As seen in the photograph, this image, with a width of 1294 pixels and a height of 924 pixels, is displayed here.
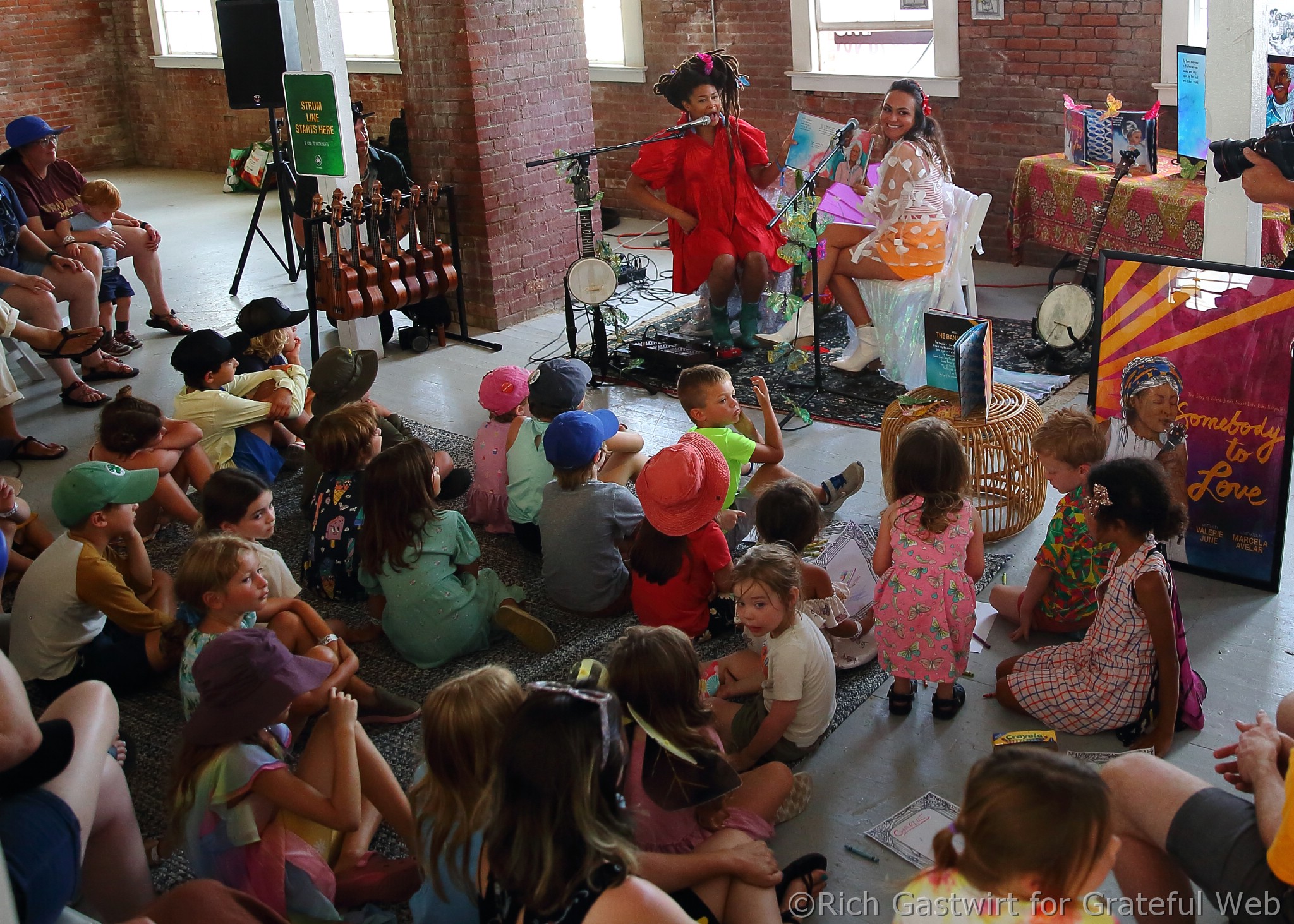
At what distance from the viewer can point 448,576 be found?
3471mm

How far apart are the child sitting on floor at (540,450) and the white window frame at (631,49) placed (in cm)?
539

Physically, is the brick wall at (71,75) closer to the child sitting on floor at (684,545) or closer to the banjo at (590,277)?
the banjo at (590,277)

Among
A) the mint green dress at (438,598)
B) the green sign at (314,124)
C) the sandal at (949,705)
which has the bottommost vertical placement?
the sandal at (949,705)

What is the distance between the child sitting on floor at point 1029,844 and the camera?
1700mm

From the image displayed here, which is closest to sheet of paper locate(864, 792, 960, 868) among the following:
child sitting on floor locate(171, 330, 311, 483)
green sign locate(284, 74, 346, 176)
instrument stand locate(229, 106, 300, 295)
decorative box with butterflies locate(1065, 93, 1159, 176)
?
child sitting on floor locate(171, 330, 311, 483)

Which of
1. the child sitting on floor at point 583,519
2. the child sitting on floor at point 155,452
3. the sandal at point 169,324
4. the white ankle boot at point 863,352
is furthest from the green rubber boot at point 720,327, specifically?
the sandal at point 169,324

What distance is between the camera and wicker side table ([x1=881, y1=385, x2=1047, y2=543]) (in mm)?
3922

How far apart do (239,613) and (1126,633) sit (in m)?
2.12

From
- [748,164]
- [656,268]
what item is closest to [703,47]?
[656,268]

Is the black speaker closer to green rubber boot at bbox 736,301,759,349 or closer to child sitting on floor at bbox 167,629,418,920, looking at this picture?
green rubber boot at bbox 736,301,759,349

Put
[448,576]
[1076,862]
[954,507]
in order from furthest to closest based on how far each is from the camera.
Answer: [448,576] < [954,507] < [1076,862]

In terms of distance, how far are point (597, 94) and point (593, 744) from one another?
8.15m

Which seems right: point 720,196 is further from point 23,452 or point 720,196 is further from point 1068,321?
point 23,452

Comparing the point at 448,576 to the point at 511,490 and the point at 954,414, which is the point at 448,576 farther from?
the point at 954,414
